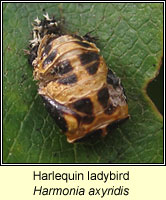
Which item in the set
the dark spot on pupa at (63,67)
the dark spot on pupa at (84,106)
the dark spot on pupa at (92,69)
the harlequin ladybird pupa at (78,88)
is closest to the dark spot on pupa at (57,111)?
the harlequin ladybird pupa at (78,88)

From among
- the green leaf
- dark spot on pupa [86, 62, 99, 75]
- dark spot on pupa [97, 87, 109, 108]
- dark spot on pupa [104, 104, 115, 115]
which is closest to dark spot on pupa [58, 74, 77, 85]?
dark spot on pupa [86, 62, 99, 75]

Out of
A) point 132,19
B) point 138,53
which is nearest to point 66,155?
point 138,53

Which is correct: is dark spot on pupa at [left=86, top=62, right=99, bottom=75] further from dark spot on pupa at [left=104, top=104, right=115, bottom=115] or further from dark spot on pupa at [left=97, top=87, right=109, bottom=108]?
dark spot on pupa at [left=104, top=104, right=115, bottom=115]

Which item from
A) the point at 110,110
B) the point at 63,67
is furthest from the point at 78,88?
the point at 110,110

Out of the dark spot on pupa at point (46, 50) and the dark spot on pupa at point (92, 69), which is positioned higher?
the dark spot on pupa at point (46, 50)

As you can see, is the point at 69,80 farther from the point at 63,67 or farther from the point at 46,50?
the point at 46,50

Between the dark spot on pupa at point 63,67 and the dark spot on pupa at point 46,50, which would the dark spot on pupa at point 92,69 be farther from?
the dark spot on pupa at point 46,50

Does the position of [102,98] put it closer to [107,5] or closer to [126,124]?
[126,124]
